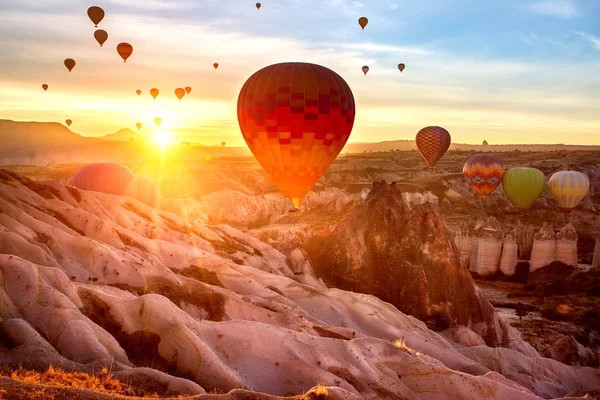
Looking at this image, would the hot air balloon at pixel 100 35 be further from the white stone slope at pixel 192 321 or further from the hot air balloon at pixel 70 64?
the white stone slope at pixel 192 321

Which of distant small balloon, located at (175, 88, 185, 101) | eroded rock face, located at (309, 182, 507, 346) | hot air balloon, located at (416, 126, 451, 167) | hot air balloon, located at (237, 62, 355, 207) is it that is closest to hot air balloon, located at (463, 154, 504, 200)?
hot air balloon, located at (416, 126, 451, 167)

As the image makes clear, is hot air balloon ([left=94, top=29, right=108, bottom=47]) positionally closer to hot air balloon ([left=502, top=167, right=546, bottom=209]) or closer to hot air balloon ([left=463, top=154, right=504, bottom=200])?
Answer: hot air balloon ([left=463, top=154, right=504, bottom=200])

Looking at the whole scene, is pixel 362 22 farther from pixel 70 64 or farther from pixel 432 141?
pixel 432 141

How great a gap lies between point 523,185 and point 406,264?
54690 mm

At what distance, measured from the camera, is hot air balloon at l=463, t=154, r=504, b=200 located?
84875 millimetres

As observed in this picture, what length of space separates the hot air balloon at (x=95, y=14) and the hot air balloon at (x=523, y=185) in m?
57.1

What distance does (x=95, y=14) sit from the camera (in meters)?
50.8

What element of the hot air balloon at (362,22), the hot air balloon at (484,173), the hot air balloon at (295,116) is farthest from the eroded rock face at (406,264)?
the hot air balloon at (484,173)

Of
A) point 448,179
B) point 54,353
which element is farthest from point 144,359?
point 448,179

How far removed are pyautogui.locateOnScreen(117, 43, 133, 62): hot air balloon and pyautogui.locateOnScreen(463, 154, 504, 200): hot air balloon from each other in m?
50.6

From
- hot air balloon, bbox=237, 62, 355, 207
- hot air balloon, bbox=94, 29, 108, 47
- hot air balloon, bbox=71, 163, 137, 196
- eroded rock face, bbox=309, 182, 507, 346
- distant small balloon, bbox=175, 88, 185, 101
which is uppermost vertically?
hot air balloon, bbox=94, 29, 108, 47

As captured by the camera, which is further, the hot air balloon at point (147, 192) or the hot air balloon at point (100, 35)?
the hot air balloon at point (100, 35)

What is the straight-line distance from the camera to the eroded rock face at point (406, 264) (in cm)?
3309

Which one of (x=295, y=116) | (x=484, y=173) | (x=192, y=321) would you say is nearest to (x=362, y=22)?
(x=295, y=116)
